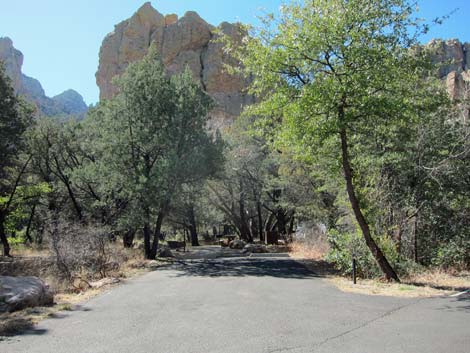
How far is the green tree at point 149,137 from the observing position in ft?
67.0

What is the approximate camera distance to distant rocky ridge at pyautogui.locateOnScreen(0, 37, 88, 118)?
308 ft

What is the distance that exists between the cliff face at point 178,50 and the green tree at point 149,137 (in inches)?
1668

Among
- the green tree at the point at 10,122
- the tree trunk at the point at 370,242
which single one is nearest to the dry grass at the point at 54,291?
the green tree at the point at 10,122

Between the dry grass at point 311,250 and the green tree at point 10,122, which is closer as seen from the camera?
the green tree at point 10,122

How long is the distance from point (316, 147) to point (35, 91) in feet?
437

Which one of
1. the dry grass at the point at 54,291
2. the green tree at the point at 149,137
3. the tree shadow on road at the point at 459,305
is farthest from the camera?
the green tree at the point at 149,137

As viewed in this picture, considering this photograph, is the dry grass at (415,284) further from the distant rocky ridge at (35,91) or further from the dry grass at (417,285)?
the distant rocky ridge at (35,91)

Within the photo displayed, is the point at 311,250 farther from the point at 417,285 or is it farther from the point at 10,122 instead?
the point at 10,122

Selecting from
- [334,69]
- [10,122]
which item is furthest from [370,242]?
[10,122]

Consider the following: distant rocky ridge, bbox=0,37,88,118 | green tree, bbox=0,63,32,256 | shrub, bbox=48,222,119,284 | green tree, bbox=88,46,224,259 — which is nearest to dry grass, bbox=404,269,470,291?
shrub, bbox=48,222,119,284

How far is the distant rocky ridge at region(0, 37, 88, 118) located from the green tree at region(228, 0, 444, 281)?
60188 millimetres

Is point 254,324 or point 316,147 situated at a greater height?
point 316,147

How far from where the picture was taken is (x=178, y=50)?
2729 inches

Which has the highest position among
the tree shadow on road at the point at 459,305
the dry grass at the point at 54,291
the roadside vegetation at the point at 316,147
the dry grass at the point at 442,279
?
the roadside vegetation at the point at 316,147
